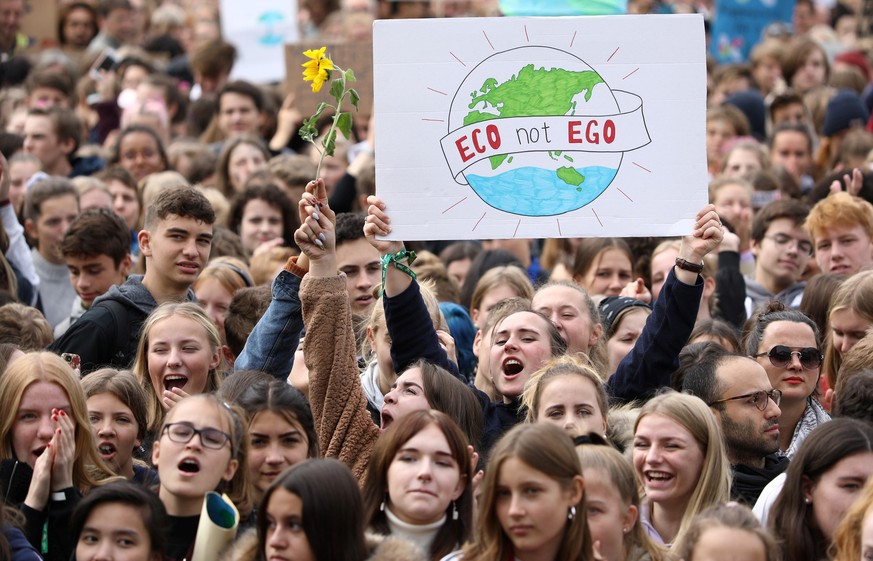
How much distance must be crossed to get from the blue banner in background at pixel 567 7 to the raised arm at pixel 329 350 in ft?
18.6

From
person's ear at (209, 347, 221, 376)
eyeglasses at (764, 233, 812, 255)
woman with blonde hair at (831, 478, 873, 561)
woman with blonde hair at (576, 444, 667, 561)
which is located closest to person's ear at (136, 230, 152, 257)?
person's ear at (209, 347, 221, 376)

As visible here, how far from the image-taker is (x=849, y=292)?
7.82m

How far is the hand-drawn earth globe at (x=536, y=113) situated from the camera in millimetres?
7199

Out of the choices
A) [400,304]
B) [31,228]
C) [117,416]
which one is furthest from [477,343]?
[31,228]

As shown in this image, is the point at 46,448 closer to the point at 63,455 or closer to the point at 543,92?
the point at 63,455

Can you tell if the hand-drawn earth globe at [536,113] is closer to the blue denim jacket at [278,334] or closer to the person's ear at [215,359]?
the blue denim jacket at [278,334]

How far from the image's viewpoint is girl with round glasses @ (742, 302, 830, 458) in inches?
295

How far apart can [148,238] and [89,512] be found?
9.01 ft

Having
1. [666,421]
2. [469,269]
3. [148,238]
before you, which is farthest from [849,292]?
[148,238]

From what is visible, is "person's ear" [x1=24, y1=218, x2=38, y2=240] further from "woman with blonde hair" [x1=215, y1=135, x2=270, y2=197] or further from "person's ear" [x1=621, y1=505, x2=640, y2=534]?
"person's ear" [x1=621, y1=505, x2=640, y2=534]

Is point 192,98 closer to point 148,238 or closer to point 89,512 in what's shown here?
point 148,238

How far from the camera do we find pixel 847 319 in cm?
779

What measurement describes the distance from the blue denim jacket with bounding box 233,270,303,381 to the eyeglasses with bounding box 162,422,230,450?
1.26m

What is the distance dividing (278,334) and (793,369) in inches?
94.3
